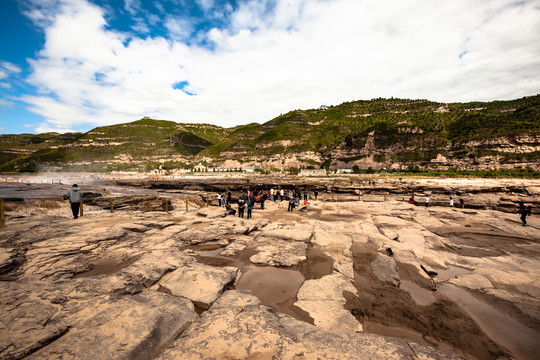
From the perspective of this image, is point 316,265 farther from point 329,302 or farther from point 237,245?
point 237,245

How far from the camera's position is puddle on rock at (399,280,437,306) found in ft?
17.5

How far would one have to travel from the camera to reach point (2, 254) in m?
5.65

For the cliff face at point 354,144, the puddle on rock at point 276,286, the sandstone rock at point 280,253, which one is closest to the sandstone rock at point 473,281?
the sandstone rock at point 280,253

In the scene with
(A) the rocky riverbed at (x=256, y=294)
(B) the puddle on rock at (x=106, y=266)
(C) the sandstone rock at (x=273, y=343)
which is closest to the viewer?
(C) the sandstone rock at (x=273, y=343)

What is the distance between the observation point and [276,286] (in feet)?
18.6

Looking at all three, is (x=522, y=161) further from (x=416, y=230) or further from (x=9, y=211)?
(x=9, y=211)

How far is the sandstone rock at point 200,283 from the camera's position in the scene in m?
4.64

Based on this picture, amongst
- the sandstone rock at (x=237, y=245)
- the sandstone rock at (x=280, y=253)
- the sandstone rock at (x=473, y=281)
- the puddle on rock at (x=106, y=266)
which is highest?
the puddle on rock at (x=106, y=266)

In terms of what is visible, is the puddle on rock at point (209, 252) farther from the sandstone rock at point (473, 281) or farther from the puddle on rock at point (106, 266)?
the sandstone rock at point (473, 281)

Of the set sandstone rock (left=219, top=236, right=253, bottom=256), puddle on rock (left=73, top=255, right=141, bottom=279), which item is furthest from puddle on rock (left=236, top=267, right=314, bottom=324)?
puddle on rock (left=73, top=255, right=141, bottom=279)

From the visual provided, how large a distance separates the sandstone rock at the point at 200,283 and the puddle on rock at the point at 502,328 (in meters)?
5.94

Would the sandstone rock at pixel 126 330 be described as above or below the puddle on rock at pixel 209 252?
above

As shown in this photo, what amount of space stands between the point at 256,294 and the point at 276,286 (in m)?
0.70

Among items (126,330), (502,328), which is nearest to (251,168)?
(502,328)
